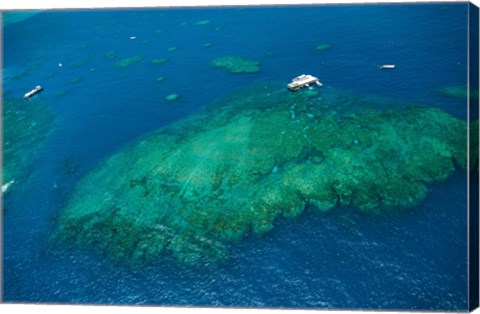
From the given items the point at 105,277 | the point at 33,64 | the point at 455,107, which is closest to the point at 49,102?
the point at 33,64

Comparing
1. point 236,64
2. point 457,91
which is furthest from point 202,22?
point 457,91

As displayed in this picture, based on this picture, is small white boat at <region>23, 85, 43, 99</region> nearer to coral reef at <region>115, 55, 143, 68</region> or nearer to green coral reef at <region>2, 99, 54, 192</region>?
green coral reef at <region>2, 99, 54, 192</region>

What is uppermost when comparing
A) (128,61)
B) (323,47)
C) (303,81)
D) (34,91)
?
(128,61)

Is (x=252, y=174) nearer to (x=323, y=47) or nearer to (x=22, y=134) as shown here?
(x=323, y=47)

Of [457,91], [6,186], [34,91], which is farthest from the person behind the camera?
[34,91]

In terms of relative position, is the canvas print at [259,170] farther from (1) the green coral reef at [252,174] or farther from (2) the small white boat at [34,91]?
(2) the small white boat at [34,91]

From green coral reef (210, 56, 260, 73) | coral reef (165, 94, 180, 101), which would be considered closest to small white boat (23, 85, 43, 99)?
coral reef (165, 94, 180, 101)
